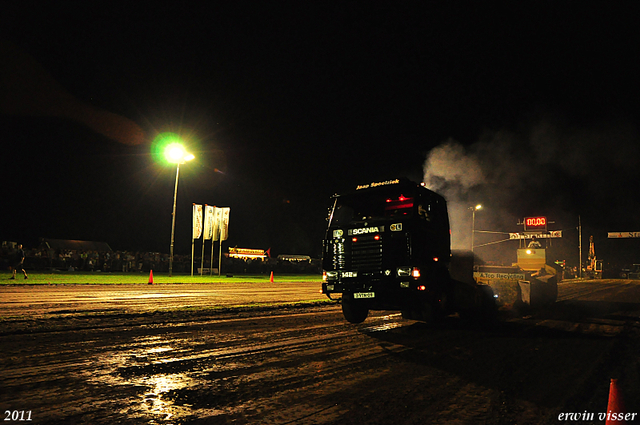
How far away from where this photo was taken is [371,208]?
10031 millimetres

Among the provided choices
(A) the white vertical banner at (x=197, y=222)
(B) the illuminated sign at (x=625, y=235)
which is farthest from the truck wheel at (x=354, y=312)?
(B) the illuminated sign at (x=625, y=235)

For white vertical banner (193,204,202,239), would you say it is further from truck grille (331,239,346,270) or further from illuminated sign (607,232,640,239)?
illuminated sign (607,232,640,239)

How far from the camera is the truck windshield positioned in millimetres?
9508

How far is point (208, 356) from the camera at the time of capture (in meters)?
6.41

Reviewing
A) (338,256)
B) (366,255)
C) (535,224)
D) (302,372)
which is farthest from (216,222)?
(535,224)

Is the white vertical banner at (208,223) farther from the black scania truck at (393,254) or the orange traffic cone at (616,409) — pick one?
the orange traffic cone at (616,409)

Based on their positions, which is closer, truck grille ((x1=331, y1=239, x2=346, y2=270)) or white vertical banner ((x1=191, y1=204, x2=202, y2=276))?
truck grille ((x1=331, y1=239, x2=346, y2=270))

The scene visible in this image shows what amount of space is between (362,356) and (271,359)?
4.63 ft

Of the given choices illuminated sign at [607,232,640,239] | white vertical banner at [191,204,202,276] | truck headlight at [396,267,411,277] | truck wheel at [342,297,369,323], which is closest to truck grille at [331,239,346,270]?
truck wheel at [342,297,369,323]

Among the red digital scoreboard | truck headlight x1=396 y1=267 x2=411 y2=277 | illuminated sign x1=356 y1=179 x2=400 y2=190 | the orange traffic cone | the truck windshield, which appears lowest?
the orange traffic cone

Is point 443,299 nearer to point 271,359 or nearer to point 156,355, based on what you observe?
point 271,359

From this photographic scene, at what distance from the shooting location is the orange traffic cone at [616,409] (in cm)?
297

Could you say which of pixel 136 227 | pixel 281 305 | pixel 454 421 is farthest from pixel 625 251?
pixel 454 421

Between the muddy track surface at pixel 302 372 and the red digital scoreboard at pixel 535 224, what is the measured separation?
69.2 m
